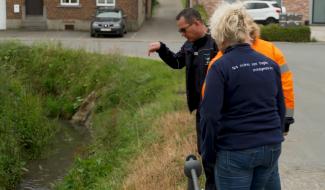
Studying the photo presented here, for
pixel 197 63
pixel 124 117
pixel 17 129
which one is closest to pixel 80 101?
pixel 17 129

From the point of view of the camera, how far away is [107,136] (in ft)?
46.2

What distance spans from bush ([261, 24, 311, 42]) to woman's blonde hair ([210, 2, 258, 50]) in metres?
26.4

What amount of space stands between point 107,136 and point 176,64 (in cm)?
786

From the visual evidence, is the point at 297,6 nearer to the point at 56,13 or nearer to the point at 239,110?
the point at 56,13

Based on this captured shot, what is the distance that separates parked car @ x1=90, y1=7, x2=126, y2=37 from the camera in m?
32.2

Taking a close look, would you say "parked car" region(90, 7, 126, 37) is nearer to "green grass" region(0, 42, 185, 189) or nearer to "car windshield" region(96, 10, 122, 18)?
"car windshield" region(96, 10, 122, 18)

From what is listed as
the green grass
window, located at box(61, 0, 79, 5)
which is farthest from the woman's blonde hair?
window, located at box(61, 0, 79, 5)

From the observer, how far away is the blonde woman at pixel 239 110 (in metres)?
4.38

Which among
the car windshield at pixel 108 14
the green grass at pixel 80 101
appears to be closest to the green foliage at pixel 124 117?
the green grass at pixel 80 101

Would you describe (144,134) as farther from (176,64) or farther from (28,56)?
(28,56)

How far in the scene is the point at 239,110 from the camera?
441cm

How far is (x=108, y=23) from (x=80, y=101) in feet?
46.9

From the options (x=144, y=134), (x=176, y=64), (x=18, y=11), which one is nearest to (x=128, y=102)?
(x=144, y=134)

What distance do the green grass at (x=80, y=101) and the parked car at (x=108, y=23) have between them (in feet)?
36.7
